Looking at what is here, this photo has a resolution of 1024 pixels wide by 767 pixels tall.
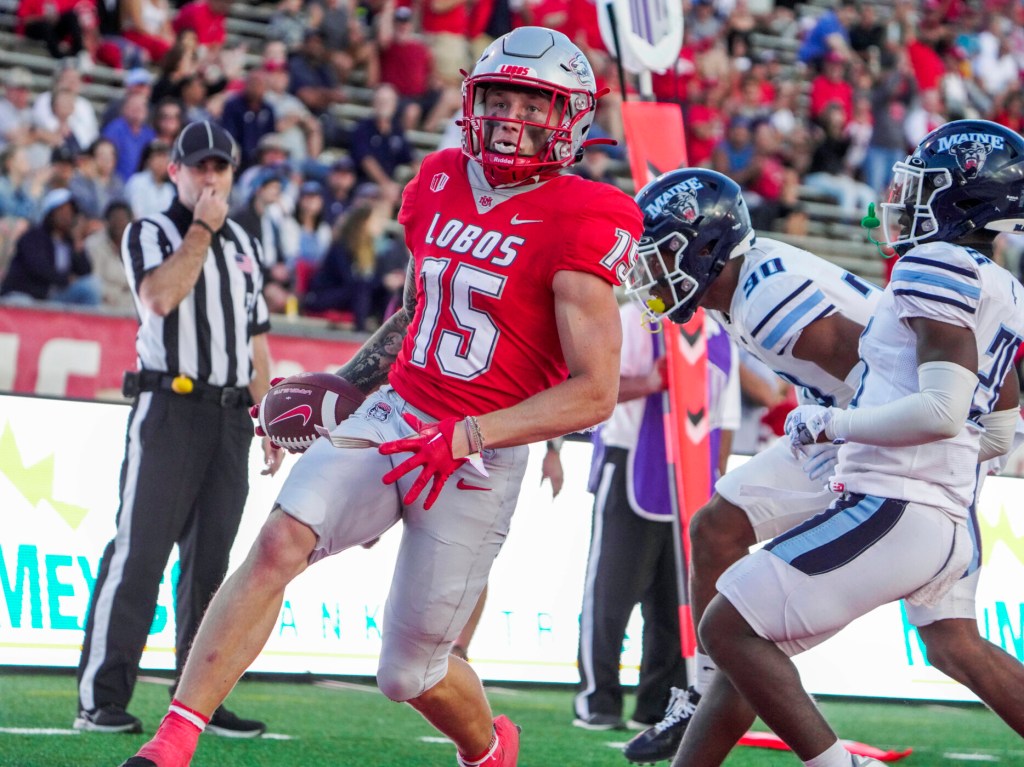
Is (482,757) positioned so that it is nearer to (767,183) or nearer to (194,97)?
(194,97)

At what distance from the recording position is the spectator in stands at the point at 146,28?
35.4 ft

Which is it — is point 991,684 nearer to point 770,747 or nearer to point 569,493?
point 770,747

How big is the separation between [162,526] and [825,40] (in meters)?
11.8

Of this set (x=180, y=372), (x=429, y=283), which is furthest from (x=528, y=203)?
(x=180, y=372)

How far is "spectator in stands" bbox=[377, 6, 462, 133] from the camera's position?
1174 cm

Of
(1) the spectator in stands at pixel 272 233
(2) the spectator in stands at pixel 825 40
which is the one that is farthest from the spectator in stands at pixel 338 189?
(2) the spectator in stands at pixel 825 40

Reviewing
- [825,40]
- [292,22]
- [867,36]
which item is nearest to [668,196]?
[292,22]

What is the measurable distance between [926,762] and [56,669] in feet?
10.7

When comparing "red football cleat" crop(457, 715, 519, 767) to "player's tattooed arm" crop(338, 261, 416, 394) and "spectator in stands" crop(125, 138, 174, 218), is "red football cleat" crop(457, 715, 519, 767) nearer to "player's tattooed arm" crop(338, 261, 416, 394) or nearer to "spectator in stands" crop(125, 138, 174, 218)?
"player's tattooed arm" crop(338, 261, 416, 394)

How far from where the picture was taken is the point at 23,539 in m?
5.63

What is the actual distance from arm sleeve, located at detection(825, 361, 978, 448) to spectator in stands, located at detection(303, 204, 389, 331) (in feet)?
21.2

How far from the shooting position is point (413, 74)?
11867 mm

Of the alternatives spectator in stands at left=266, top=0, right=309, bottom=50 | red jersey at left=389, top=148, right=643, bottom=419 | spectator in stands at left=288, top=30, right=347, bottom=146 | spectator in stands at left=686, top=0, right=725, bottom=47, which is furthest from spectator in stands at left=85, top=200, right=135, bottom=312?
spectator in stands at left=686, top=0, right=725, bottom=47

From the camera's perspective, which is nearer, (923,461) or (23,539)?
(923,461)
